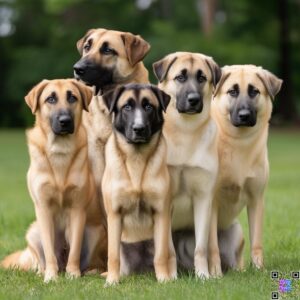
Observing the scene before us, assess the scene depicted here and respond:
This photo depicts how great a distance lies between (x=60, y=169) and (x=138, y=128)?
3.07ft

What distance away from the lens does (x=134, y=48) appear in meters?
7.52

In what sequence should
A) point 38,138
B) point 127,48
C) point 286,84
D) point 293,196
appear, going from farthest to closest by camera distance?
point 286,84
point 293,196
point 127,48
point 38,138

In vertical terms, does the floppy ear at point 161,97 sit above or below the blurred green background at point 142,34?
above

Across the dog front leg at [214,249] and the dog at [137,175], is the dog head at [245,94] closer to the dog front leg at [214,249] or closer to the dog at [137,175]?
the dog at [137,175]

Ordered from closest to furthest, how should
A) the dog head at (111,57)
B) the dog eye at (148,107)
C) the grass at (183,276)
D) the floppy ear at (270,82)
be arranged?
1. the grass at (183,276)
2. the dog eye at (148,107)
3. the floppy ear at (270,82)
4. the dog head at (111,57)

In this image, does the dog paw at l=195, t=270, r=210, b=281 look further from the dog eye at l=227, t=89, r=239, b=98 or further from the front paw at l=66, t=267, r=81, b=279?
the dog eye at l=227, t=89, r=239, b=98

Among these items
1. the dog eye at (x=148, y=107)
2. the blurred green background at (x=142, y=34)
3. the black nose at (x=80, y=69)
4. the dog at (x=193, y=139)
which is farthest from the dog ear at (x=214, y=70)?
the blurred green background at (x=142, y=34)

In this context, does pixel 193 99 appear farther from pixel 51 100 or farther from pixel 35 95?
pixel 35 95

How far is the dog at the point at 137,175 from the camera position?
6531 mm

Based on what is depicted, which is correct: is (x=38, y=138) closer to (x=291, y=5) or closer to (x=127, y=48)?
(x=127, y=48)

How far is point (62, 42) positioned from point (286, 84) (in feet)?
40.5

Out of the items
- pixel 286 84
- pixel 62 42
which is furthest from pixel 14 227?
pixel 62 42

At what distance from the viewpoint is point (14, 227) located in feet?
33.9

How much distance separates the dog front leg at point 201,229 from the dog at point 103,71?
3.28 ft
